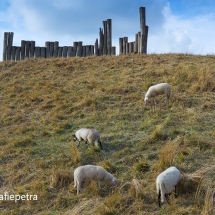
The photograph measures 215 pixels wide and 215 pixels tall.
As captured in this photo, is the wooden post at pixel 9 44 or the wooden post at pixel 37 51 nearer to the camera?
the wooden post at pixel 37 51

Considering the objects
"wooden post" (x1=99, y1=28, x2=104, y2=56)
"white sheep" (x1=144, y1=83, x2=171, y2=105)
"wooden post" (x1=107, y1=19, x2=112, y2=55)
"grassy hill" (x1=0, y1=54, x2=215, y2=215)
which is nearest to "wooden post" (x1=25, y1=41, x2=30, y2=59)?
"wooden post" (x1=99, y1=28, x2=104, y2=56)

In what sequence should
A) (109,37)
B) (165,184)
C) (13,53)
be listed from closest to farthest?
(165,184)
(109,37)
(13,53)

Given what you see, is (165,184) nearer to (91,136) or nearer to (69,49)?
(91,136)

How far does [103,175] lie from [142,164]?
89 cm

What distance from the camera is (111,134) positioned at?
7828 mm

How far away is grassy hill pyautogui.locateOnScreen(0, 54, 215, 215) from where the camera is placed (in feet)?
17.0

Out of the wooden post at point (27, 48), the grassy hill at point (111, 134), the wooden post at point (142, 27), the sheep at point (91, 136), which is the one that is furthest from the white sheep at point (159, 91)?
the wooden post at point (27, 48)

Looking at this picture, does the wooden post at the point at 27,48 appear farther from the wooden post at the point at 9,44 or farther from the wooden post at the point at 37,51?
the wooden post at the point at 9,44

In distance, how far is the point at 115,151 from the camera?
6992 millimetres

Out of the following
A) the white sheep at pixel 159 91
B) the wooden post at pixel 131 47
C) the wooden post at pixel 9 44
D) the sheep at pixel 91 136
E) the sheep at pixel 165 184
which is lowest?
the sheep at pixel 165 184

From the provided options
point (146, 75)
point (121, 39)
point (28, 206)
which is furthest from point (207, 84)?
point (121, 39)

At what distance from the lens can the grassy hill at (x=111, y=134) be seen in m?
5.18

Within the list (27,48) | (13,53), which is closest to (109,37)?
(27,48)

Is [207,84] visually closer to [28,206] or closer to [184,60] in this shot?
[184,60]
